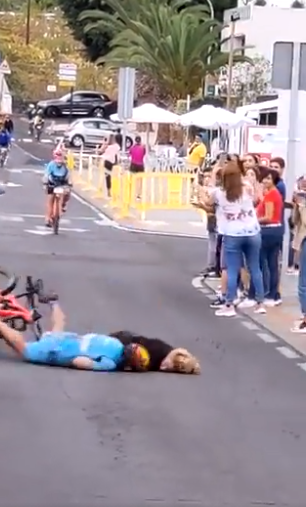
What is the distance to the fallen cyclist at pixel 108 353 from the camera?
1184 centimetres

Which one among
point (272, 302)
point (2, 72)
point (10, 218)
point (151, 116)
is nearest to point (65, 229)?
point (10, 218)

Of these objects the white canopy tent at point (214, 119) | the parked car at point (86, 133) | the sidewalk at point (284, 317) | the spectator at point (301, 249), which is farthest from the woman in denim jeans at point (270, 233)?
the parked car at point (86, 133)

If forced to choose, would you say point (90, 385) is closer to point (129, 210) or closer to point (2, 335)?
point (2, 335)

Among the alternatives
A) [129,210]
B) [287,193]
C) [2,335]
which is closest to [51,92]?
[129,210]

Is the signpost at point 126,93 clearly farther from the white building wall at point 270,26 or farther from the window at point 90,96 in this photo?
the window at point 90,96

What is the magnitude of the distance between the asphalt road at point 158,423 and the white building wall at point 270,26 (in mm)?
43649

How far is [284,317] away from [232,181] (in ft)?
5.52

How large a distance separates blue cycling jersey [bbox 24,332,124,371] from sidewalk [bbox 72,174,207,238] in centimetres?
1641

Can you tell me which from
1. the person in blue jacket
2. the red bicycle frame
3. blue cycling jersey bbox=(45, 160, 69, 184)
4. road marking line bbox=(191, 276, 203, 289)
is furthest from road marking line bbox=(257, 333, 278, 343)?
blue cycling jersey bbox=(45, 160, 69, 184)

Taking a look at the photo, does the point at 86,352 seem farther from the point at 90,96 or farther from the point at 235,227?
the point at 90,96

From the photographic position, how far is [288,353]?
13812 millimetres

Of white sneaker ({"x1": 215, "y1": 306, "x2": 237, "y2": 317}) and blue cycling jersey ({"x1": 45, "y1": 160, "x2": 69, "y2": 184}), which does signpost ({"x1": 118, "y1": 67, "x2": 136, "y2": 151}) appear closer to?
blue cycling jersey ({"x1": 45, "y1": 160, "x2": 69, "y2": 184})

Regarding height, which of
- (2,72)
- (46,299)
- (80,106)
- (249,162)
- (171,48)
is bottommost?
(80,106)

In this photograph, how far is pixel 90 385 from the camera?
11.2 m
